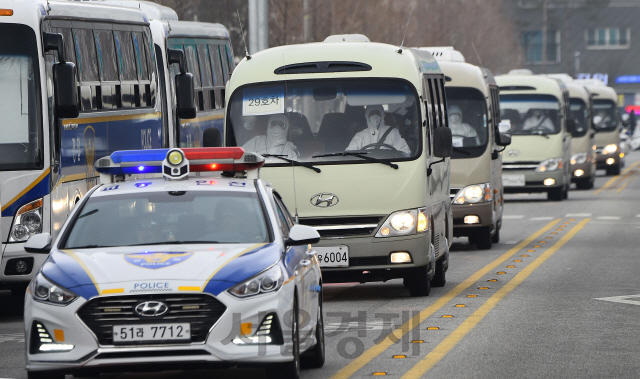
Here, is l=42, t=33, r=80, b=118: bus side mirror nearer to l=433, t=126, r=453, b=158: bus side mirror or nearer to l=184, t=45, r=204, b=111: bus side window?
l=433, t=126, r=453, b=158: bus side mirror

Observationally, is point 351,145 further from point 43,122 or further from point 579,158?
point 579,158

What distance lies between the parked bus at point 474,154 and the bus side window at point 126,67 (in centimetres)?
502

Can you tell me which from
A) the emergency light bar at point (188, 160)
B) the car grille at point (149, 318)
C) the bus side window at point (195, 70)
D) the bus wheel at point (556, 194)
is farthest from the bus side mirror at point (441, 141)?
the bus wheel at point (556, 194)

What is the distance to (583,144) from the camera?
39469 millimetres

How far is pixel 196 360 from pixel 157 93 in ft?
37.2

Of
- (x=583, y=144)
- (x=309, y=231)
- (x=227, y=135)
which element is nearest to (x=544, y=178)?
(x=583, y=144)

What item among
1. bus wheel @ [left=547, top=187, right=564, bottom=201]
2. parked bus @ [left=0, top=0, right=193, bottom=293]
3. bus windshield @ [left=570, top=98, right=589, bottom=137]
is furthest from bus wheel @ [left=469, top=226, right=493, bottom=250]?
bus windshield @ [left=570, top=98, right=589, bottom=137]

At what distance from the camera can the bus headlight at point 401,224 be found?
44.1 ft

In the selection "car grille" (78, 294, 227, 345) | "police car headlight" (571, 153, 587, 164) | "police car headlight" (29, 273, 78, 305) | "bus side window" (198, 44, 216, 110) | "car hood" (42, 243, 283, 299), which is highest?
"bus side window" (198, 44, 216, 110)

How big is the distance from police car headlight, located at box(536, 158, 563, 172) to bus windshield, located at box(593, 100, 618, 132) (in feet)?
Result: 52.2

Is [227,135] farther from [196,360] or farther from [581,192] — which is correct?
[581,192]

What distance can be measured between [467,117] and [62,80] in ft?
29.2

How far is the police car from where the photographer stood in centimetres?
791

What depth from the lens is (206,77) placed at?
2359 cm
